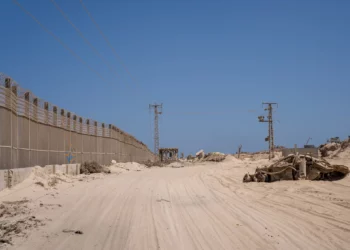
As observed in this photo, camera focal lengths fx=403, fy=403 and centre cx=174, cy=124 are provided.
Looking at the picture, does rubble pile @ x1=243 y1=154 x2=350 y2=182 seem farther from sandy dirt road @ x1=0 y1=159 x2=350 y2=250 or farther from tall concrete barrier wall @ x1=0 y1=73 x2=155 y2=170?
tall concrete barrier wall @ x1=0 y1=73 x2=155 y2=170

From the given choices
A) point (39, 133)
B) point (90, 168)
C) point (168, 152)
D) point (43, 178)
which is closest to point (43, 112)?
point (39, 133)

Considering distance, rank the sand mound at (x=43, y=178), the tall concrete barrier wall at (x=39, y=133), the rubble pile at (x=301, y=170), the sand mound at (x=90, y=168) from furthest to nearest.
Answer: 1. the sand mound at (x=90, y=168)
2. the rubble pile at (x=301, y=170)
3. the sand mound at (x=43, y=178)
4. the tall concrete barrier wall at (x=39, y=133)

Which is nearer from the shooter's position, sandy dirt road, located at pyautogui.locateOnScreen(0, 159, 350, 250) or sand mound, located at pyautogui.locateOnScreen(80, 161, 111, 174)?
sandy dirt road, located at pyautogui.locateOnScreen(0, 159, 350, 250)

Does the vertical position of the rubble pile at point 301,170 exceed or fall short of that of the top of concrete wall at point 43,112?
it falls short

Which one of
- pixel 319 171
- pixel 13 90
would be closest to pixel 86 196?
pixel 13 90

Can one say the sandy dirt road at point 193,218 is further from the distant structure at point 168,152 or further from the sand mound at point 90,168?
the distant structure at point 168,152

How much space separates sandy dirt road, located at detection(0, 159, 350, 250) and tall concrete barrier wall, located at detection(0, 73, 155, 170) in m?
1.78

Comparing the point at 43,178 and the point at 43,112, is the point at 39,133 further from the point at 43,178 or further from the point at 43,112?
the point at 43,178

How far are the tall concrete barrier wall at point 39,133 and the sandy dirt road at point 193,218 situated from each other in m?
1.78

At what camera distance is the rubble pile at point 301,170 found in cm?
1709

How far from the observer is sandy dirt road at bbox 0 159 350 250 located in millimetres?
7551

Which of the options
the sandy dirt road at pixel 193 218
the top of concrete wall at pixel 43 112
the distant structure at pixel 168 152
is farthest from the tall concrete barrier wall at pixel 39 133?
the distant structure at pixel 168 152

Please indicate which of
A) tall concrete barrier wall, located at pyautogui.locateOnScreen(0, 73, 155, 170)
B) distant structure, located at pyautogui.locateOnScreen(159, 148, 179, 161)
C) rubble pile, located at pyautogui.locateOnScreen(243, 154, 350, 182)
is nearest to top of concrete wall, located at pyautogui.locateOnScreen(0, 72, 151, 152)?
tall concrete barrier wall, located at pyautogui.locateOnScreen(0, 73, 155, 170)

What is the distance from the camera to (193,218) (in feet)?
32.9
